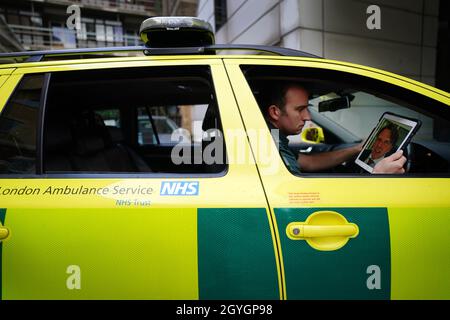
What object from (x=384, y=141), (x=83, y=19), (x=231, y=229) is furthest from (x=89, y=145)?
(x=83, y=19)

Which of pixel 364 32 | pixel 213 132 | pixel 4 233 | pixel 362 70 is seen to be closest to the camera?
pixel 4 233

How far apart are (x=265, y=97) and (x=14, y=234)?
1346 mm

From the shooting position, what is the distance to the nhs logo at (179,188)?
119 cm

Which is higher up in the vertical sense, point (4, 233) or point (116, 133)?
point (116, 133)

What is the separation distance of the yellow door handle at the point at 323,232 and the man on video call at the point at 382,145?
19.3 inches

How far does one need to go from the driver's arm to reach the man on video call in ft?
1.00

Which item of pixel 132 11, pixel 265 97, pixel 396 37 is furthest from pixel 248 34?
pixel 132 11

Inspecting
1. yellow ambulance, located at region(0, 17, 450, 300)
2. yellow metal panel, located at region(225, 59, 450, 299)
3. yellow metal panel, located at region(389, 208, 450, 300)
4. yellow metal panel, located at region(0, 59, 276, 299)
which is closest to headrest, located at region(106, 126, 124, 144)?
yellow ambulance, located at region(0, 17, 450, 300)

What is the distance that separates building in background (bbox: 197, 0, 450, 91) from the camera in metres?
5.43

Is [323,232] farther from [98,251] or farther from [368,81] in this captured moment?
[98,251]

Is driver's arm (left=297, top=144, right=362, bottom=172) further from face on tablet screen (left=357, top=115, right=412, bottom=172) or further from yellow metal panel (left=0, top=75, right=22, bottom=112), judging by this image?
yellow metal panel (left=0, top=75, right=22, bottom=112)

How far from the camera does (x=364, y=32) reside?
19.3 feet

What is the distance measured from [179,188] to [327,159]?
1.14 m

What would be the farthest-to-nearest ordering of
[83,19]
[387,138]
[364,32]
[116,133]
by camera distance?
[83,19] < [364,32] < [116,133] < [387,138]
